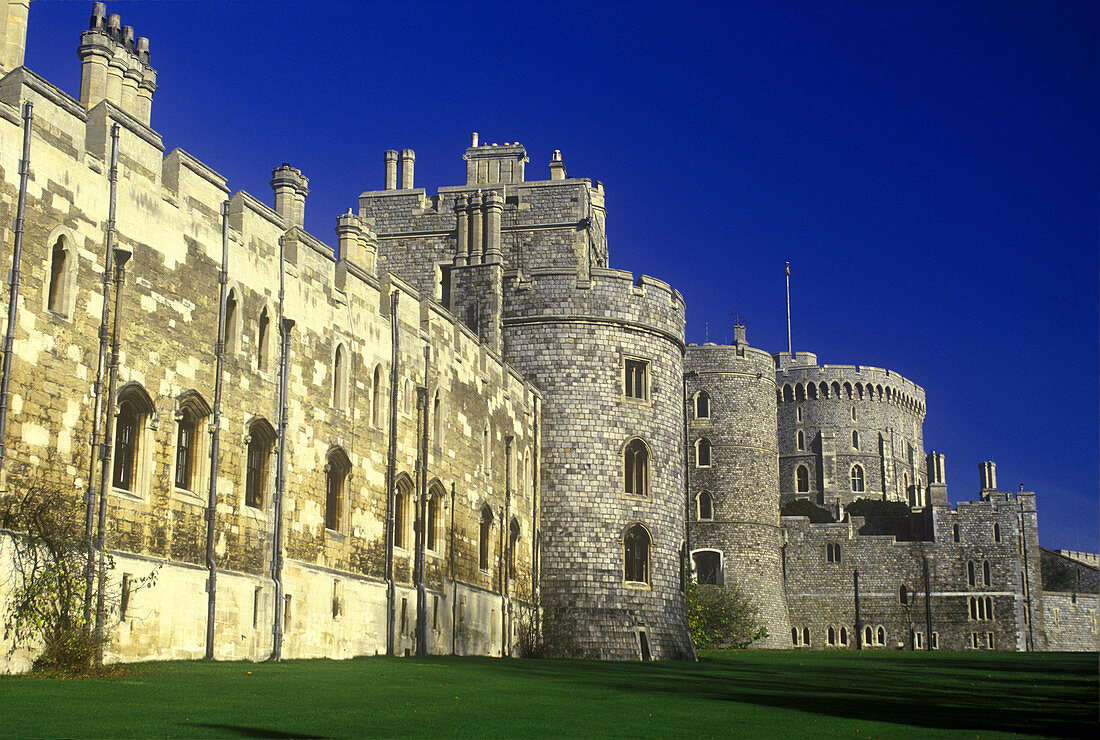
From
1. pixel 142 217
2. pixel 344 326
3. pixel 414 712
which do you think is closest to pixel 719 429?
pixel 344 326

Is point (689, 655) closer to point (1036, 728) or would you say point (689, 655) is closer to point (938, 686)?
point (938, 686)

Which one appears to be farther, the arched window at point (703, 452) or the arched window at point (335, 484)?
the arched window at point (703, 452)

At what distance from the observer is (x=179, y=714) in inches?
487

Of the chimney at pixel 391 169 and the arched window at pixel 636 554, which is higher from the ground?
the chimney at pixel 391 169

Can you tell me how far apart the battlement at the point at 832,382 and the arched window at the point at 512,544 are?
59.6 m

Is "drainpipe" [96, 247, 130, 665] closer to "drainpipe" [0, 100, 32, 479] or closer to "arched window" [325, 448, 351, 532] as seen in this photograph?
"drainpipe" [0, 100, 32, 479]

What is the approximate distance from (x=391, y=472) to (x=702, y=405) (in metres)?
33.9

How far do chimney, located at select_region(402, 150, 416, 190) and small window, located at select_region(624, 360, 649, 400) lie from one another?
12229 mm

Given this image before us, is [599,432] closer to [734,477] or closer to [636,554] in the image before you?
[636,554]

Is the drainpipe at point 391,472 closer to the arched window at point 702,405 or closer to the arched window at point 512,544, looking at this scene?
the arched window at point 512,544

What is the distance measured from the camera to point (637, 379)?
38.6 meters

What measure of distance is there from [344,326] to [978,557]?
5111 cm

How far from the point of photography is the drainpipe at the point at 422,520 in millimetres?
28391

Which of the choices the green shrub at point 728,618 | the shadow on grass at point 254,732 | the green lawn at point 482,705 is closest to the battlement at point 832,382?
the green shrub at point 728,618
